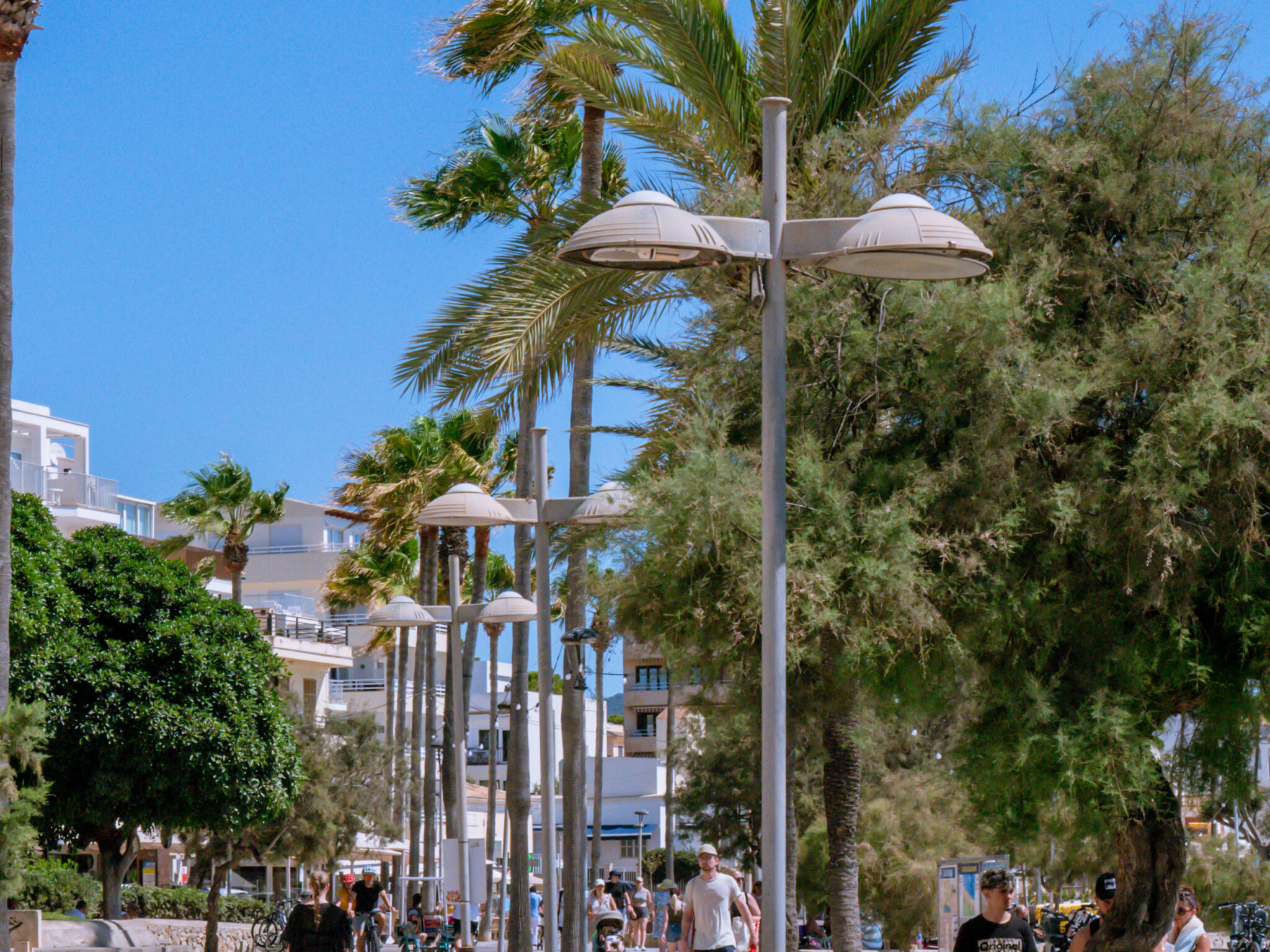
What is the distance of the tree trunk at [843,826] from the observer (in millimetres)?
15844

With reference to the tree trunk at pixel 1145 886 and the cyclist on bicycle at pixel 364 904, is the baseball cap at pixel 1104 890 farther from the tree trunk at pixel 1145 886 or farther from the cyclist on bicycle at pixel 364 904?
the cyclist on bicycle at pixel 364 904

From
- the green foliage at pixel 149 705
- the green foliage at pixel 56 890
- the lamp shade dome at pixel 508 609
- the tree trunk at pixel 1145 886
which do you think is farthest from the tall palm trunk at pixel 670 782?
the tree trunk at pixel 1145 886

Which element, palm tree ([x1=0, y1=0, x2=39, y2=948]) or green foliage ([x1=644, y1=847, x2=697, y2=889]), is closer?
palm tree ([x1=0, y1=0, x2=39, y2=948])

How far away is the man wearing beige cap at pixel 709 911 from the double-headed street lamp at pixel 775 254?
304 cm

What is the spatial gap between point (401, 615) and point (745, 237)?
17283 millimetres

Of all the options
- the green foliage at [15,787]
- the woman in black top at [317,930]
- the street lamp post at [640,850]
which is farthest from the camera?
the street lamp post at [640,850]

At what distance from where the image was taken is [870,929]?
32.9m

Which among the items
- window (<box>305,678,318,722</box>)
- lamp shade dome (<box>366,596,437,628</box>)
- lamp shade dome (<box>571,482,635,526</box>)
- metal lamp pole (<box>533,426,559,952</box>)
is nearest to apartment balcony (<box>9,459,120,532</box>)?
window (<box>305,678,318,722</box>)

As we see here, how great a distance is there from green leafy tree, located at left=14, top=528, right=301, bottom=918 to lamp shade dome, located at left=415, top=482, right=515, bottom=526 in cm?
920

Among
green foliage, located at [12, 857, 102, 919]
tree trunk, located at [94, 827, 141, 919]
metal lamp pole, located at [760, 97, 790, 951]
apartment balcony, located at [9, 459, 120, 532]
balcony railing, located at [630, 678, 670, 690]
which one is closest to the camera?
metal lamp pole, located at [760, 97, 790, 951]

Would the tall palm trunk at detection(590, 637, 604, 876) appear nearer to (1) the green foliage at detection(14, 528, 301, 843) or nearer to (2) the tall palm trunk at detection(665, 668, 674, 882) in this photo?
(2) the tall palm trunk at detection(665, 668, 674, 882)

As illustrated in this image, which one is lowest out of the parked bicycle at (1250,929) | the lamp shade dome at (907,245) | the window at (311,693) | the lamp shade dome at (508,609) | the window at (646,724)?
the parked bicycle at (1250,929)

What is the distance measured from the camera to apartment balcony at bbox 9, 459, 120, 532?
162ft

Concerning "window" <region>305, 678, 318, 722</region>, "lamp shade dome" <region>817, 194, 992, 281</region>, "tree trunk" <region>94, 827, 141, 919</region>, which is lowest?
"tree trunk" <region>94, 827, 141, 919</region>
